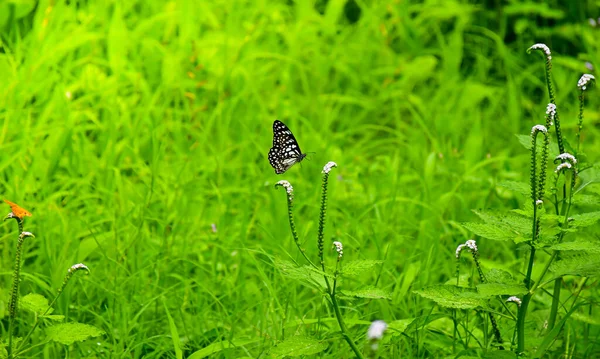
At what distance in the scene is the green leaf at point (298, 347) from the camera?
6.11 feet

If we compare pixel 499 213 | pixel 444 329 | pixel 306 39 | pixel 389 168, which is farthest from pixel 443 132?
pixel 499 213

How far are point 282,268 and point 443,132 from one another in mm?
2356

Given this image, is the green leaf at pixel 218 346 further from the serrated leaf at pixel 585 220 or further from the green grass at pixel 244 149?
the serrated leaf at pixel 585 220

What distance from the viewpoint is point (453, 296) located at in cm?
195

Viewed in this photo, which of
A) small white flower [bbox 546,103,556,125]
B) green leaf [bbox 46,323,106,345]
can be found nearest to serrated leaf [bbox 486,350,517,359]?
small white flower [bbox 546,103,556,125]

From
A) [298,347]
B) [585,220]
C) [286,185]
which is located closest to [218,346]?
[298,347]

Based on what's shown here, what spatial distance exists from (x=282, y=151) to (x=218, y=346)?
31.7 inches

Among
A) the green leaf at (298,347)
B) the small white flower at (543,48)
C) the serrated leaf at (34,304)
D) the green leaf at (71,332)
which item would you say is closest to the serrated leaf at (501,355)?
the green leaf at (298,347)

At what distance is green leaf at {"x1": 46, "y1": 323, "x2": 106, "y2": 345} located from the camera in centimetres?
196

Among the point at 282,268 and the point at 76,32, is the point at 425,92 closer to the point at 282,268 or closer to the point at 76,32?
the point at 76,32

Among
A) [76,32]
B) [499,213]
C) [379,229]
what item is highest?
[76,32]

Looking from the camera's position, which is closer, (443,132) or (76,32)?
(76,32)

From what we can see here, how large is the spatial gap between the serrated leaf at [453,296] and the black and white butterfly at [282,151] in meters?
0.90

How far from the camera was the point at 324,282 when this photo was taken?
194cm
